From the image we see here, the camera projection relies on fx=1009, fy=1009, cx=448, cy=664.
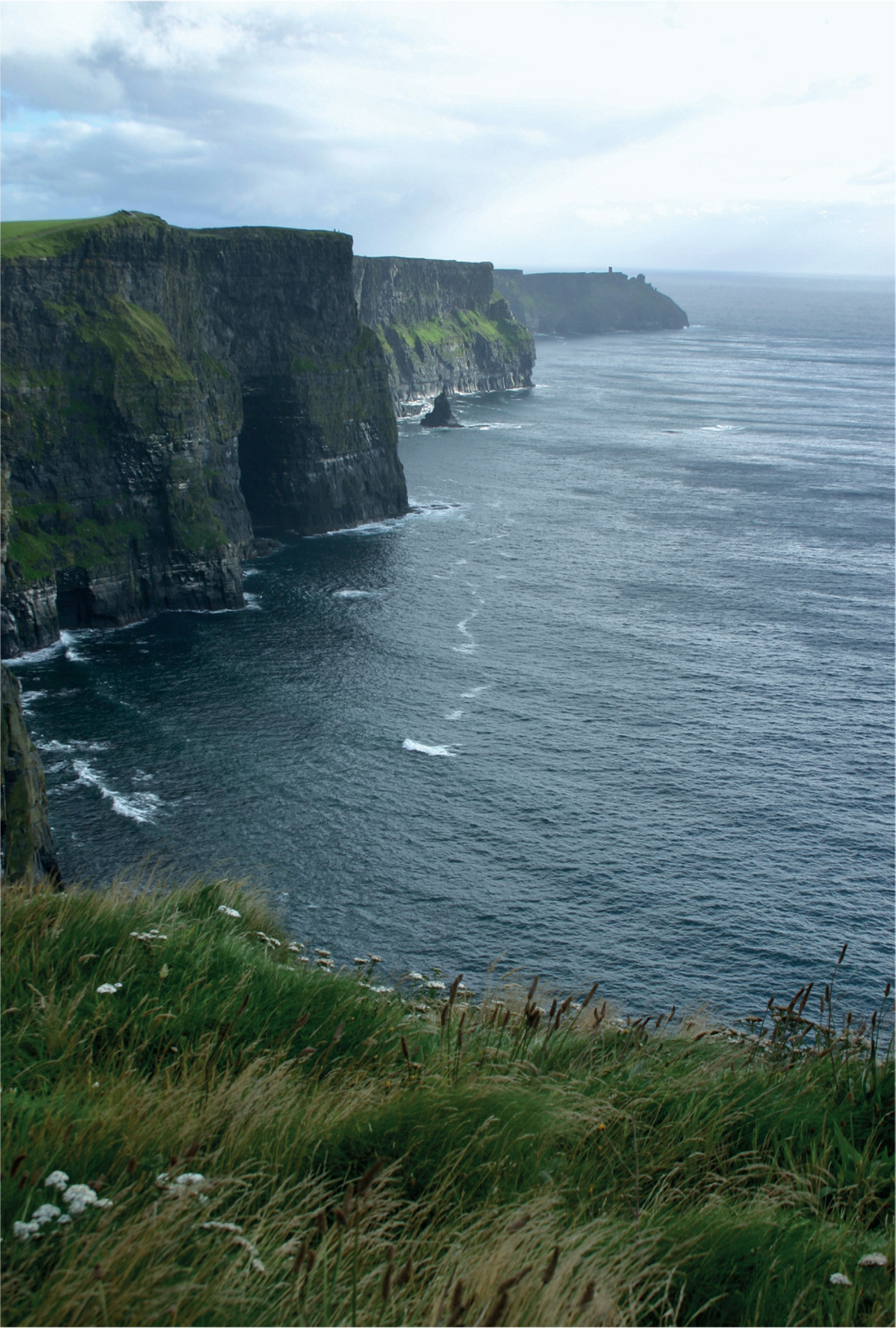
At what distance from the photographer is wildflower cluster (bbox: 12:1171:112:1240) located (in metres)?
4.87

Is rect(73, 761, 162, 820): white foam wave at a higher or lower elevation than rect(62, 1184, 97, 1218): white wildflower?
lower

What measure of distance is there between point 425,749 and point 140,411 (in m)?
46.1

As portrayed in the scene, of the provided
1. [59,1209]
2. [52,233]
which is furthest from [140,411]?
[59,1209]

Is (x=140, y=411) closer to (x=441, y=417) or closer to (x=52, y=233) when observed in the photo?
(x=52, y=233)

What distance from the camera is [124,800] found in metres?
53.8

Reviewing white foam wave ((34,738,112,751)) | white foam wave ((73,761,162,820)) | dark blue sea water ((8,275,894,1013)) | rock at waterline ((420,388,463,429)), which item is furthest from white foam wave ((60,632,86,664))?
rock at waterline ((420,388,463,429))

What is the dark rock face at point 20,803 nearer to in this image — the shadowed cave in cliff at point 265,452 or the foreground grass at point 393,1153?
the foreground grass at point 393,1153

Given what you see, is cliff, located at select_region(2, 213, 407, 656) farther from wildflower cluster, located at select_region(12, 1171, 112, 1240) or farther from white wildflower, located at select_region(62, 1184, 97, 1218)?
white wildflower, located at select_region(62, 1184, 97, 1218)

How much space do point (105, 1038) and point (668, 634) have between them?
8022 cm

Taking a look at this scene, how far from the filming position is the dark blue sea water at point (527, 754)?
46062 millimetres

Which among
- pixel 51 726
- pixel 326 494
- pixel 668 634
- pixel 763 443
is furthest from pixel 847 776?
pixel 763 443

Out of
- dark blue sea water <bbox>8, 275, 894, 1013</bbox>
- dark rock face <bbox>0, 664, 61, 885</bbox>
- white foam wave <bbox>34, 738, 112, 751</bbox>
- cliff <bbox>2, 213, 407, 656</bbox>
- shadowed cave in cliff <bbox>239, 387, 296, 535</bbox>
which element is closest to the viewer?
dark rock face <bbox>0, 664, 61, 885</bbox>

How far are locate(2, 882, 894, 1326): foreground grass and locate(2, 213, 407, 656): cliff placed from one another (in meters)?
66.2

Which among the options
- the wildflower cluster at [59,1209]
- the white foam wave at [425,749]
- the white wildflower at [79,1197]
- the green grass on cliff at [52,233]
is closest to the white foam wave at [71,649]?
the white foam wave at [425,749]
